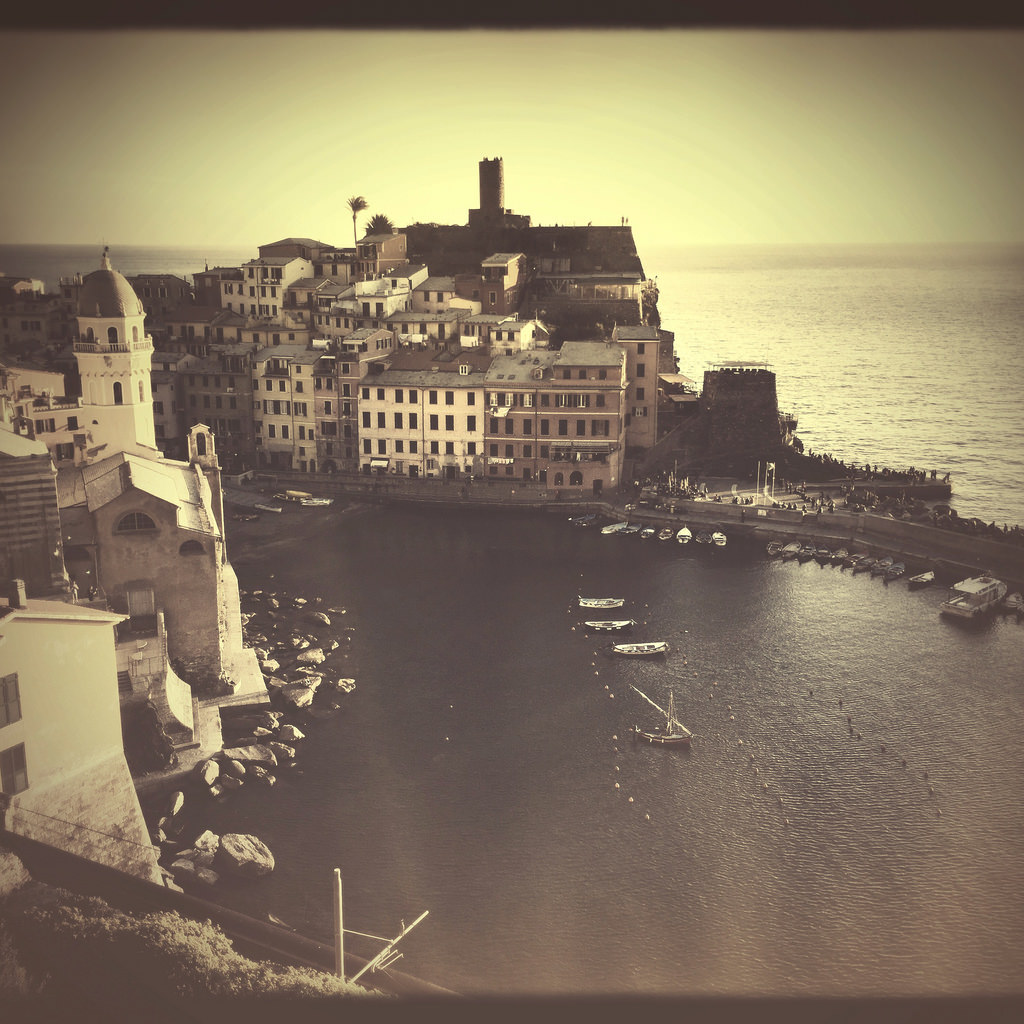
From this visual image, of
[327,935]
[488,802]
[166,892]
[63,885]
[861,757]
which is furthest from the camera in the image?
[861,757]

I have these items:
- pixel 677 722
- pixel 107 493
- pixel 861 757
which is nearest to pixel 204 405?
pixel 107 493

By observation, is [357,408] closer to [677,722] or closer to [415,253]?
[415,253]

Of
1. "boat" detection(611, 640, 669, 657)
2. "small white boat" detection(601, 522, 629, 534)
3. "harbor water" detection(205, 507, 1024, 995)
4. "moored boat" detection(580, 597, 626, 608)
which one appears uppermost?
"small white boat" detection(601, 522, 629, 534)

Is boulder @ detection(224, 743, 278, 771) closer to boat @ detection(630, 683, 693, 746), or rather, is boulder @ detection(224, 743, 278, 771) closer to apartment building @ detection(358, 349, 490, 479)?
boat @ detection(630, 683, 693, 746)

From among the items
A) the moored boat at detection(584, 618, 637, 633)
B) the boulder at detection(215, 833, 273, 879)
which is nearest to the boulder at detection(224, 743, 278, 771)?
the boulder at detection(215, 833, 273, 879)

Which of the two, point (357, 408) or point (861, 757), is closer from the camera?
point (861, 757)

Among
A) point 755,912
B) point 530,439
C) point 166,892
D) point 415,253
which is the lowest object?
point 755,912
